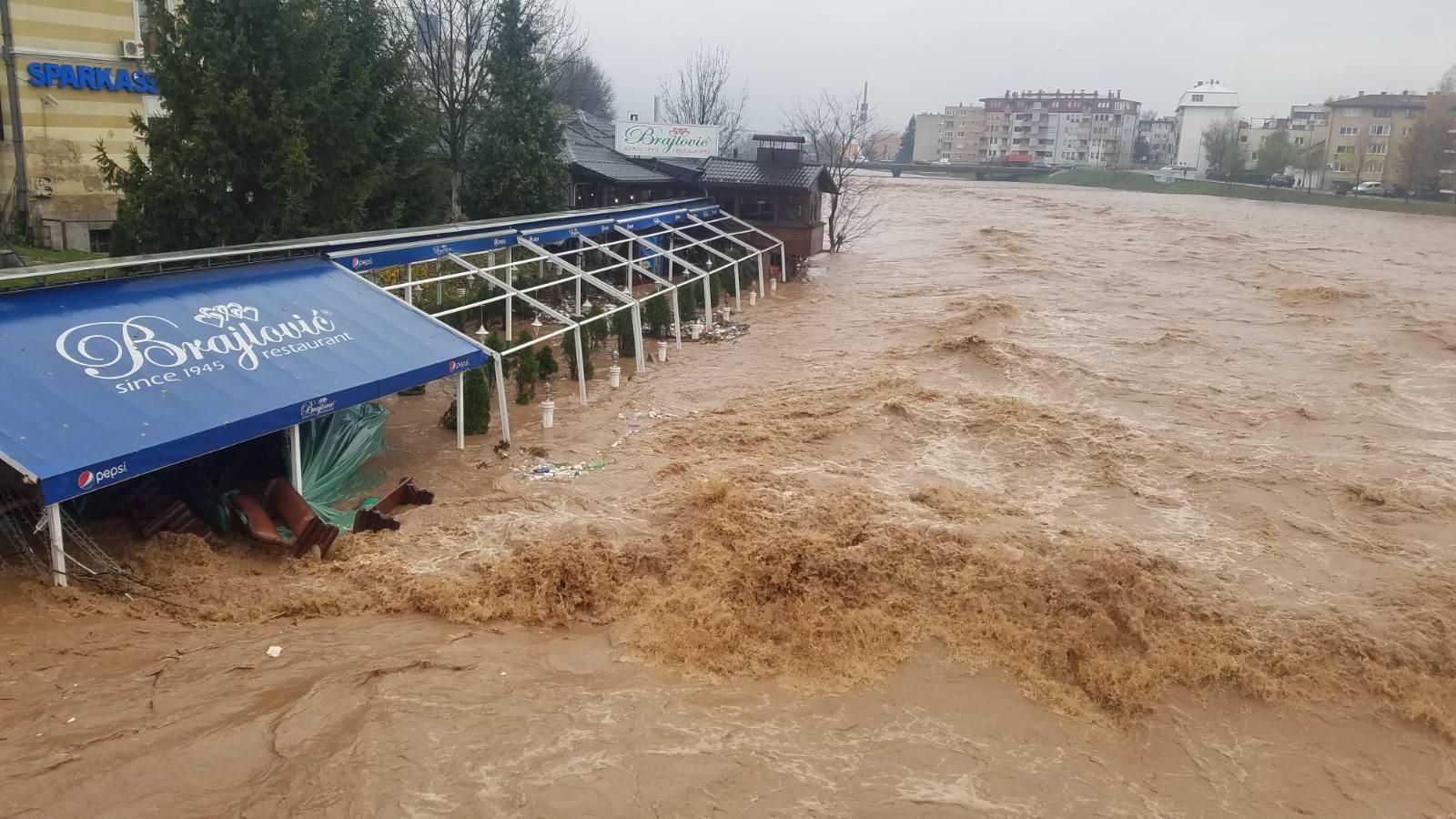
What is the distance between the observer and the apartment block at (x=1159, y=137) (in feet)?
424

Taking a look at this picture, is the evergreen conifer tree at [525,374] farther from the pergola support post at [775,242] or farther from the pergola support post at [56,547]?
the pergola support post at [775,242]

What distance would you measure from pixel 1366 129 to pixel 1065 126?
152 feet

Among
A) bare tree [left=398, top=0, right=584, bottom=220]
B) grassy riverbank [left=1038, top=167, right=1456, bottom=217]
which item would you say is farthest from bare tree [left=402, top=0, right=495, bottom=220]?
grassy riverbank [left=1038, top=167, right=1456, bottom=217]

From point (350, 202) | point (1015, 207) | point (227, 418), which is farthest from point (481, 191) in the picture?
point (1015, 207)

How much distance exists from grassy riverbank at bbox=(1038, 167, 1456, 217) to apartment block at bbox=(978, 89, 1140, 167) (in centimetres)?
3473

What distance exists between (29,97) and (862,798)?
20502 millimetres

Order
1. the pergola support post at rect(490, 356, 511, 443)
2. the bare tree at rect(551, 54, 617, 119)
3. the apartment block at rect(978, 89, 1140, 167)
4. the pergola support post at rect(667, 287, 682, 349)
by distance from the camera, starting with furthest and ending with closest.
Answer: the apartment block at rect(978, 89, 1140, 167), the bare tree at rect(551, 54, 617, 119), the pergola support post at rect(667, 287, 682, 349), the pergola support post at rect(490, 356, 511, 443)

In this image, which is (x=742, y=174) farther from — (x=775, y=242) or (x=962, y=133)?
(x=962, y=133)

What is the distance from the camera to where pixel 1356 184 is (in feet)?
233

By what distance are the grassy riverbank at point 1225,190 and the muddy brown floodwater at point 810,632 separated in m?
55.4

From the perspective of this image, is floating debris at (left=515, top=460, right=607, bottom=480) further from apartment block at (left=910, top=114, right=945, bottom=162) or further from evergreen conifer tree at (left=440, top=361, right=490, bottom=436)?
apartment block at (left=910, top=114, right=945, bottom=162)

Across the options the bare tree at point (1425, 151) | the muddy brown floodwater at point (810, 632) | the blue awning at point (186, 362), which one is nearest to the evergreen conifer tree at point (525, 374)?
the muddy brown floodwater at point (810, 632)

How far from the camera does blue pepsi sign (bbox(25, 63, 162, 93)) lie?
18438 mm

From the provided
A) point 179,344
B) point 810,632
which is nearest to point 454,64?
point 179,344
